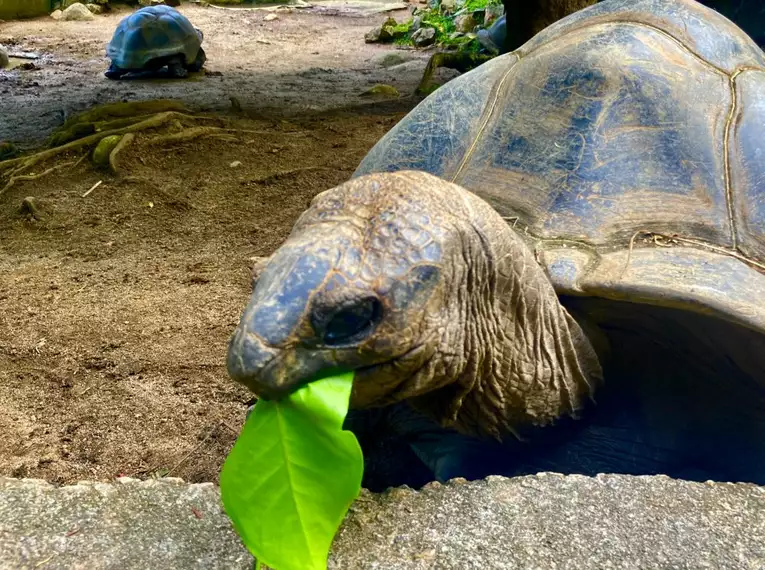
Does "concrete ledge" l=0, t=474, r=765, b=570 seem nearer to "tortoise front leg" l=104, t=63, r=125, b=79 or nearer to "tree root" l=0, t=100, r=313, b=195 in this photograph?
"tree root" l=0, t=100, r=313, b=195

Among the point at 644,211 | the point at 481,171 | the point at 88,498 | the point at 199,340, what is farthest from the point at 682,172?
the point at 199,340

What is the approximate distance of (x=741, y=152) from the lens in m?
1.84

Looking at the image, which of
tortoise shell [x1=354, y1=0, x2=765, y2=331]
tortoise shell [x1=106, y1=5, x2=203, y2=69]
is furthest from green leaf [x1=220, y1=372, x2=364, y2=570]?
tortoise shell [x1=106, y1=5, x2=203, y2=69]

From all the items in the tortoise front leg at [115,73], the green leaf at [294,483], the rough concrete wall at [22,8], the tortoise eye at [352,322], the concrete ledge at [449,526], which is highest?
the tortoise eye at [352,322]

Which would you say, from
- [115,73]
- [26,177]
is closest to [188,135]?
[26,177]

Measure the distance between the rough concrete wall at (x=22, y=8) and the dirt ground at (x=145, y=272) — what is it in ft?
26.1

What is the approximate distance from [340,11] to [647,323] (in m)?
18.1

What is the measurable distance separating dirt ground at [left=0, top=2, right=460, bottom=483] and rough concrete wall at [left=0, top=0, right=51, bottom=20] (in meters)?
7.94

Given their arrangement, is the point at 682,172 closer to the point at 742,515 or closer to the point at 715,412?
the point at 715,412

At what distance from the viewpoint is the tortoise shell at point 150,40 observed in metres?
9.51

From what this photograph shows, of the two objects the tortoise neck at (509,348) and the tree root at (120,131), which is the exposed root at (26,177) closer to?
the tree root at (120,131)

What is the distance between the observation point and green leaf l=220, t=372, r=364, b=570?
1211mm

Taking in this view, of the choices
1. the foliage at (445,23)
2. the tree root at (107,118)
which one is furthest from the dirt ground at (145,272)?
the foliage at (445,23)

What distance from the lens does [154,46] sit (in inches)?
381
